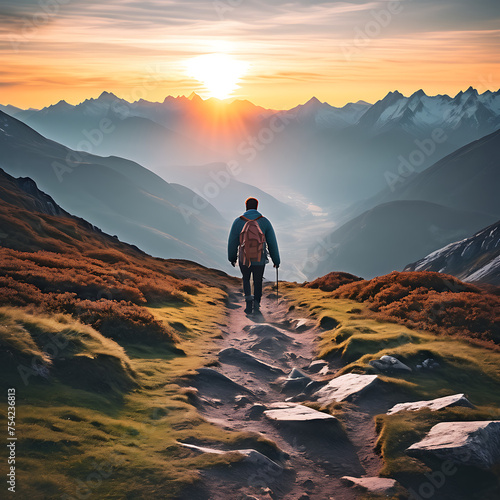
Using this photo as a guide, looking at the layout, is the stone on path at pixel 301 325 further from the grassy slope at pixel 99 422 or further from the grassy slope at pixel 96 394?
the grassy slope at pixel 99 422

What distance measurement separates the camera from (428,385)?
518 inches

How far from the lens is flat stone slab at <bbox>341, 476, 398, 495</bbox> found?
8391 millimetres

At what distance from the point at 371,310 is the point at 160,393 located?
47.7 feet

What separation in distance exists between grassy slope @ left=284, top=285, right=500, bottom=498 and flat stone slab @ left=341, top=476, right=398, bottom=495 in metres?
0.28

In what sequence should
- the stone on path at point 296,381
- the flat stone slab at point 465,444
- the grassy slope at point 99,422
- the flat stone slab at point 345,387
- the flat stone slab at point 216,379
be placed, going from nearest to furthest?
→ the grassy slope at point 99,422, the flat stone slab at point 465,444, the flat stone slab at point 345,387, the flat stone slab at point 216,379, the stone on path at point 296,381

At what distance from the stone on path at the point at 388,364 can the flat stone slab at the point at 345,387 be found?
100cm

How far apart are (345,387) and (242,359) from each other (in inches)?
175

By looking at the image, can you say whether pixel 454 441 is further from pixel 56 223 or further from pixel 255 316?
pixel 56 223

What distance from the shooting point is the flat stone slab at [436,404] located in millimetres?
11094

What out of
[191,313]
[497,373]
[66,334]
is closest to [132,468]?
[66,334]

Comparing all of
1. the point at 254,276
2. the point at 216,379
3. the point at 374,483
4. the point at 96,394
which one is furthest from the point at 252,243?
the point at 374,483

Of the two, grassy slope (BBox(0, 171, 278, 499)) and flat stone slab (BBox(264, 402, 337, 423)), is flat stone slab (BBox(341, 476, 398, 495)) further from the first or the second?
flat stone slab (BBox(264, 402, 337, 423))

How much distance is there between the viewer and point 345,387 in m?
13.3

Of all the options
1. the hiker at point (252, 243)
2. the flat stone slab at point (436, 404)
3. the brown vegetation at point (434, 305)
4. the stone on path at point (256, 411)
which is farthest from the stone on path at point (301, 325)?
the flat stone slab at point (436, 404)
